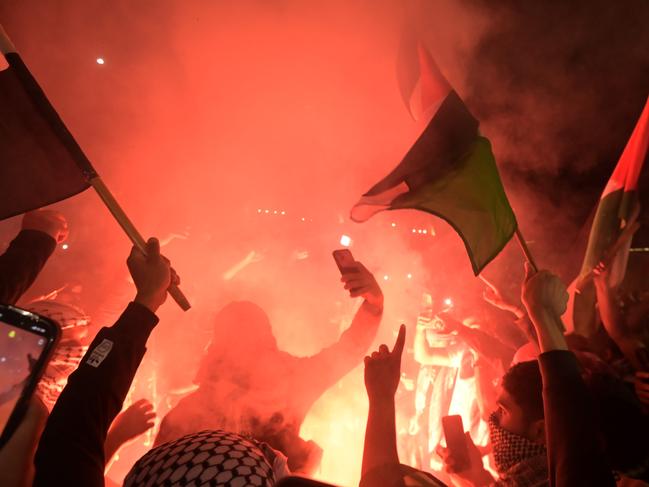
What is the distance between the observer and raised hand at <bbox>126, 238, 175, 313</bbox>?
1.62 metres

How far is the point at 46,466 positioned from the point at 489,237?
2825 mm

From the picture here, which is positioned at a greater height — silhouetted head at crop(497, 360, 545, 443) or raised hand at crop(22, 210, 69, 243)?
raised hand at crop(22, 210, 69, 243)

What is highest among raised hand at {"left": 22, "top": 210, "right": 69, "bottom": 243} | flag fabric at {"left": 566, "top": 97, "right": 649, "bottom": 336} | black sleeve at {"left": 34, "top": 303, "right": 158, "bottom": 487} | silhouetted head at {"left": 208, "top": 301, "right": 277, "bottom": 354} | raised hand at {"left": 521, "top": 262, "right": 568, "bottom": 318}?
flag fabric at {"left": 566, "top": 97, "right": 649, "bottom": 336}

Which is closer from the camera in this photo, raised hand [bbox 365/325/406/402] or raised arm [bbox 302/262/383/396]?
raised hand [bbox 365/325/406/402]

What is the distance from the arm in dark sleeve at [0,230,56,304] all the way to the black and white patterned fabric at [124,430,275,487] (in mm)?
1596

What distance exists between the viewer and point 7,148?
199 centimetres

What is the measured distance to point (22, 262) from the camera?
2.32 meters

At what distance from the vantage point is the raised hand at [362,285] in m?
2.74

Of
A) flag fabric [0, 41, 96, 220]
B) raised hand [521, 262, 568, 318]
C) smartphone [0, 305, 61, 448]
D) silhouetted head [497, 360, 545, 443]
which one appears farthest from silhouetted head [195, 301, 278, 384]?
raised hand [521, 262, 568, 318]

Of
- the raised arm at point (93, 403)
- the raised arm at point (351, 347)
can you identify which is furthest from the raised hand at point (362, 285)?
the raised arm at point (93, 403)

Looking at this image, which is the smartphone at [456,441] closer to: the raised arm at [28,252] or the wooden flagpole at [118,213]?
the wooden flagpole at [118,213]

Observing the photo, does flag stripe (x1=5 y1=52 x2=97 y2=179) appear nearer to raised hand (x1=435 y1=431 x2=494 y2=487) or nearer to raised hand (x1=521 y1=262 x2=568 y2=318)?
raised hand (x1=521 y1=262 x2=568 y2=318)

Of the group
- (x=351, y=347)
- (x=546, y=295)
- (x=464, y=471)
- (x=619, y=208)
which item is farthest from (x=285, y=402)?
(x=619, y=208)

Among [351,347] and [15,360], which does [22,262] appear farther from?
[351,347]
